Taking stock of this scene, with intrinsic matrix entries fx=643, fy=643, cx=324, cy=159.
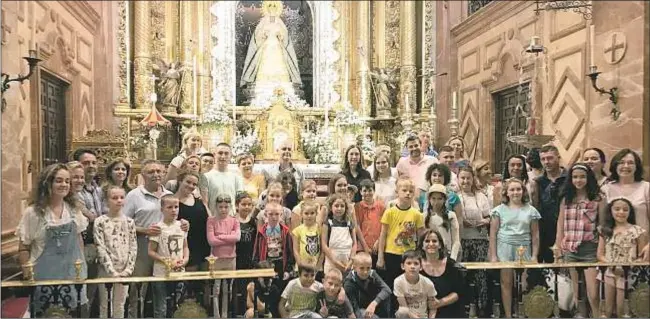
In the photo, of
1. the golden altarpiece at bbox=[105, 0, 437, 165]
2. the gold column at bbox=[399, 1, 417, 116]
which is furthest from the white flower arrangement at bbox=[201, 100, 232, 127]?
the gold column at bbox=[399, 1, 417, 116]

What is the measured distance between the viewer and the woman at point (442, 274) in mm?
3760

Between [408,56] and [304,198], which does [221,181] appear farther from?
[408,56]

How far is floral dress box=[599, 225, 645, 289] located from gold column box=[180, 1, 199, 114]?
292 inches

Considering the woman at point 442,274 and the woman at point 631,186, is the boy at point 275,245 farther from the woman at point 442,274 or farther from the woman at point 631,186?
the woman at point 631,186

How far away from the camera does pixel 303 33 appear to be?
433 inches

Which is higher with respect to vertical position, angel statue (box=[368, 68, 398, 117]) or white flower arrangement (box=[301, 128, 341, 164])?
angel statue (box=[368, 68, 398, 117])

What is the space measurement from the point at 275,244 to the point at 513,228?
1.53 meters

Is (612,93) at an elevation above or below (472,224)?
above

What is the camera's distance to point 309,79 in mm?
10984

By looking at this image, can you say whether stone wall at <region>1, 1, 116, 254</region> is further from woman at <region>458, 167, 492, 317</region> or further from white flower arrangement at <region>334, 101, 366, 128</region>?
white flower arrangement at <region>334, 101, 366, 128</region>

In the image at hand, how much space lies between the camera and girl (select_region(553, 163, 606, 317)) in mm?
4043

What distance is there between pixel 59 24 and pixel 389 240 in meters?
5.15

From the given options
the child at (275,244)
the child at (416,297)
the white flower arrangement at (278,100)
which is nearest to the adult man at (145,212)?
the child at (275,244)

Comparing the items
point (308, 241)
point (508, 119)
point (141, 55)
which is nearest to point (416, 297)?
point (308, 241)
